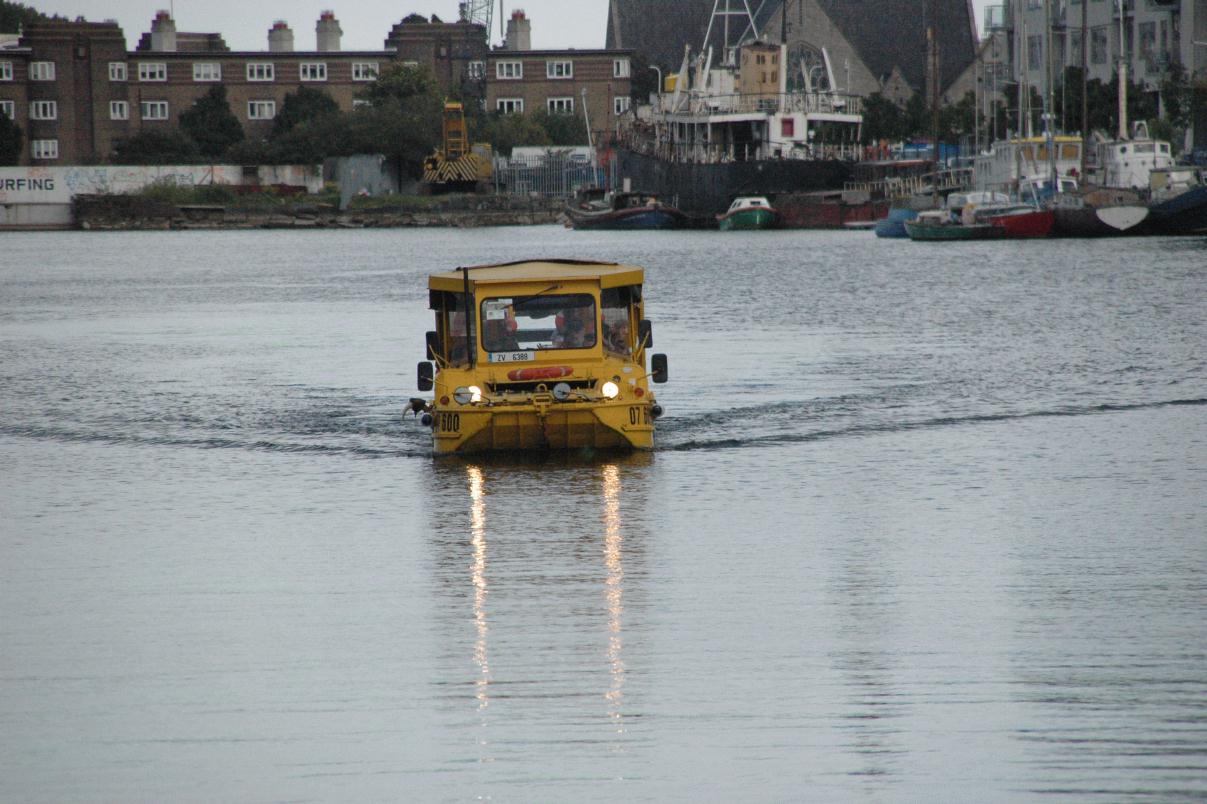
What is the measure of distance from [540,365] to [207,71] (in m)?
132

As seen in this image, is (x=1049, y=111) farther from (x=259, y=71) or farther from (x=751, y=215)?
(x=259, y=71)

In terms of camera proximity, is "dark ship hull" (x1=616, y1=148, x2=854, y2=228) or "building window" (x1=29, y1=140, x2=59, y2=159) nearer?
"dark ship hull" (x1=616, y1=148, x2=854, y2=228)

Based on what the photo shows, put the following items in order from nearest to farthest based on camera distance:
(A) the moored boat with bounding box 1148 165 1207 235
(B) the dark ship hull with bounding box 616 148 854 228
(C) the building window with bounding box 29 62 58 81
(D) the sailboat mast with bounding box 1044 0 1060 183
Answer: (A) the moored boat with bounding box 1148 165 1207 235
(D) the sailboat mast with bounding box 1044 0 1060 183
(B) the dark ship hull with bounding box 616 148 854 228
(C) the building window with bounding box 29 62 58 81

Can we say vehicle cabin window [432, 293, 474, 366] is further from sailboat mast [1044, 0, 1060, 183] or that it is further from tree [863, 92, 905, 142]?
tree [863, 92, 905, 142]

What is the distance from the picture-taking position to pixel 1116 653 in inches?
521

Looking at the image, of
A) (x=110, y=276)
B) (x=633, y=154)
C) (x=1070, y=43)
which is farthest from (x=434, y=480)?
(x=633, y=154)

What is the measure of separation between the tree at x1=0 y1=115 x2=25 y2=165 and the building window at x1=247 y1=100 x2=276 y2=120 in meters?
18.8

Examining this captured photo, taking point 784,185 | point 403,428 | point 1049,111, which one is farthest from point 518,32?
point 403,428

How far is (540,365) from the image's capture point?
22641mm

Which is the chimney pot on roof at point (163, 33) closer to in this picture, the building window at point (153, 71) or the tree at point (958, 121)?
the building window at point (153, 71)

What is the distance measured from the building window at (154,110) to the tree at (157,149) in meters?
2.86

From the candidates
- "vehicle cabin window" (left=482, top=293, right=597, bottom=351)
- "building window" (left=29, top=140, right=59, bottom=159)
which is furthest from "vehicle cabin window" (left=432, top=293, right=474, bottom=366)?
"building window" (left=29, top=140, right=59, bottom=159)

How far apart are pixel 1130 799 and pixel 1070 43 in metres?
108

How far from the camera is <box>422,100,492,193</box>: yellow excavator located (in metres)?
142
